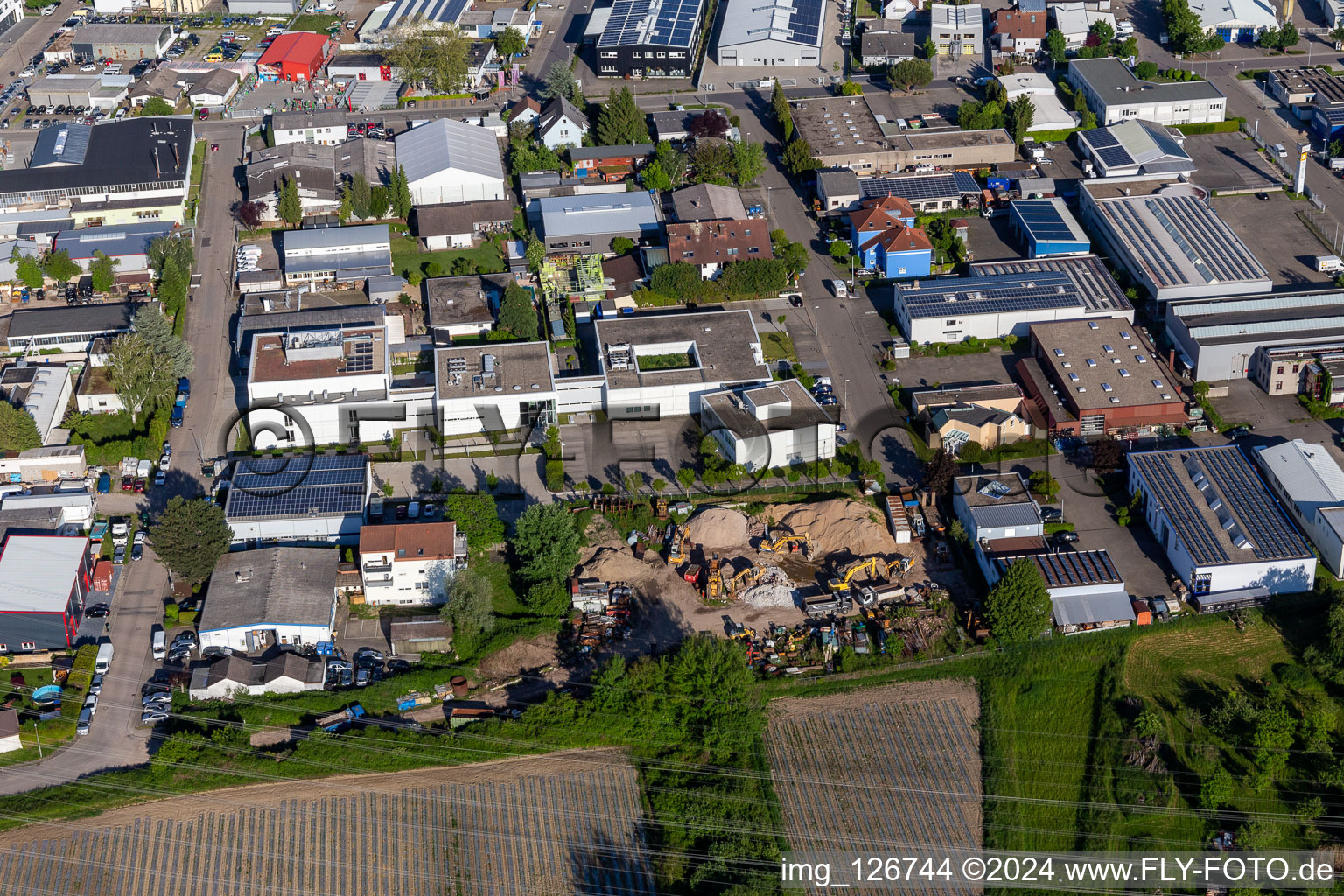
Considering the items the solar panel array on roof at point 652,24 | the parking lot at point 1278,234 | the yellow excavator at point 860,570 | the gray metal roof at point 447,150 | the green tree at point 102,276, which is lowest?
the yellow excavator at point 860,570

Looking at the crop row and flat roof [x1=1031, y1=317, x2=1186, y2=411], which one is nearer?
the crop row

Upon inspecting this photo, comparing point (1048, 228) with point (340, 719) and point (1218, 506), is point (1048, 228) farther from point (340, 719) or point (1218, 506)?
point (340, 719)

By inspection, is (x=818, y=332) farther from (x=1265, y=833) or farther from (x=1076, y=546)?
(x=1265, y=833)

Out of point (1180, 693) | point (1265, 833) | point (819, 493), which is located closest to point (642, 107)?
point (819, 493)

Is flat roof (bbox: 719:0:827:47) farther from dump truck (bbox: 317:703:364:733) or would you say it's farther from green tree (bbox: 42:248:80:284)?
dump truck (bbox: 317:703:364:733)

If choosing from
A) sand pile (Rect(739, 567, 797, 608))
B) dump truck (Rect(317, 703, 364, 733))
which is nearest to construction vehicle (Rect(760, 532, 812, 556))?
sand pile (Rect(739, 567, 797, 608))

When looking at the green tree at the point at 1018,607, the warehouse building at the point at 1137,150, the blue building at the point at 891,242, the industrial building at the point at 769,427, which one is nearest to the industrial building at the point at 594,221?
the blue building at the point at 891,242

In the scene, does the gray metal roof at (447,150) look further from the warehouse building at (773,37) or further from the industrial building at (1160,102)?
the industrial building at (1160,102)
